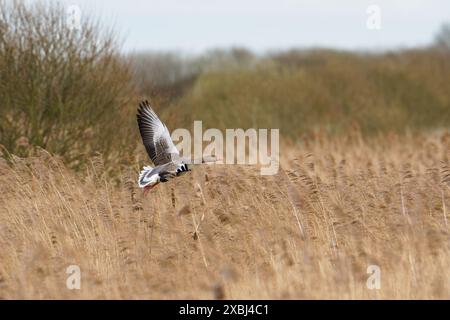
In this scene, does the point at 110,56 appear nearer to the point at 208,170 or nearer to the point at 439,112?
the point at 208,170

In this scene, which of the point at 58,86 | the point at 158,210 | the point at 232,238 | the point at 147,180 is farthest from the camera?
the point at 58,86

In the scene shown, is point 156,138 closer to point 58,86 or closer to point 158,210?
point 158,210

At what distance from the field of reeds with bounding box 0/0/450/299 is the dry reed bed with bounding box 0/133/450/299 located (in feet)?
0.06

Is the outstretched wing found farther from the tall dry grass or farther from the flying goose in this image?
the tall dry grass

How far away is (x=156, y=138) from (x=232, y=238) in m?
1.95

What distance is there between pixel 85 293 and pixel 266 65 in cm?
2429

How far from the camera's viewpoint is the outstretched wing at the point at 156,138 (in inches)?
360

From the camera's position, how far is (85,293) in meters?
6.52

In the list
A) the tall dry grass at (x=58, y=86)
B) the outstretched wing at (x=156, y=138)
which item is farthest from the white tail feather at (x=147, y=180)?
the tall dry grass at (x=58, y=86)

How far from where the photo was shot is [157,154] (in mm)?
9344

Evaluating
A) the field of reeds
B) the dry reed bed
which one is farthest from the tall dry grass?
the dry reed bed

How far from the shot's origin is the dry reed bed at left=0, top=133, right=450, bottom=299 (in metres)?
6.58

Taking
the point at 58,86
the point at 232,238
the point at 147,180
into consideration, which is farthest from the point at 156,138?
the point at 58,86

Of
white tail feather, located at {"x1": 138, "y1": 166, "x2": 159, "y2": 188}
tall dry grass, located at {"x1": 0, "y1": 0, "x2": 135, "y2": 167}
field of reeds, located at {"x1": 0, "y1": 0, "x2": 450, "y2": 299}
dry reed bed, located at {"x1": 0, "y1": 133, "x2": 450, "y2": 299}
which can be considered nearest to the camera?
dry reed bed, located at {"x1": 0, "y1": 133, "x2": 450, "y2": 299}
